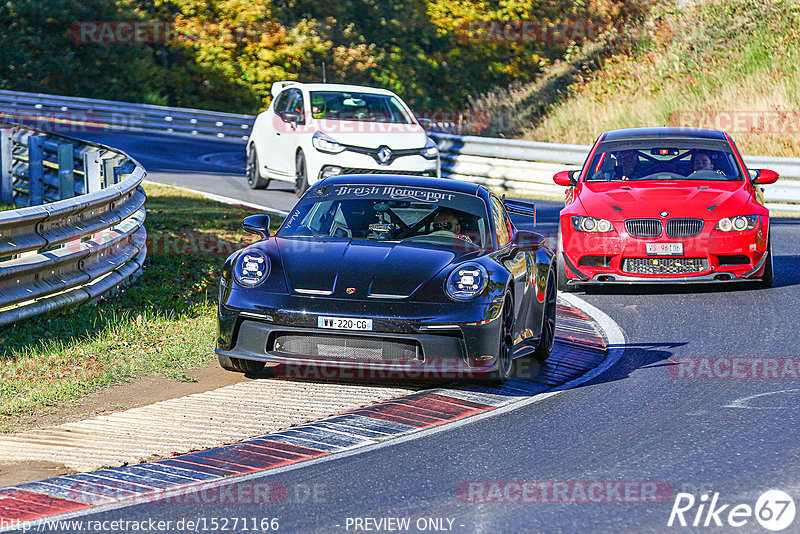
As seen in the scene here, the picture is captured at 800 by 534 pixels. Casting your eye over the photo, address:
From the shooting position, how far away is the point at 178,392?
820cm

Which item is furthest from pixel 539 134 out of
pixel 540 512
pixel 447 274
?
pixel 540 512

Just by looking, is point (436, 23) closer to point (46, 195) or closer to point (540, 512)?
point (46, 195)

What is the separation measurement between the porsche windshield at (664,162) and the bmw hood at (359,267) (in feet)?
16.9

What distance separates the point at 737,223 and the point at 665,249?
791 millimetres

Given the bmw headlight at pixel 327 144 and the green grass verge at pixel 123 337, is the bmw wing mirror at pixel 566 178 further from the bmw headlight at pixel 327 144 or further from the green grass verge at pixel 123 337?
the bmw headlight at pixel 327 144

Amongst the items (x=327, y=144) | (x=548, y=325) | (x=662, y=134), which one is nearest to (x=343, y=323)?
(x=548, y=325)

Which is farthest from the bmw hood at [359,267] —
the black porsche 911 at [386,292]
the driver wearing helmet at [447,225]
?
the driver wearing helmet at [447,225]

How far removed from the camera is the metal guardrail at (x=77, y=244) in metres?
9.43

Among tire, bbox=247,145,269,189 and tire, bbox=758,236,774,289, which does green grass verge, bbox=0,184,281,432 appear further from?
tire, bbox=247,145,269,189

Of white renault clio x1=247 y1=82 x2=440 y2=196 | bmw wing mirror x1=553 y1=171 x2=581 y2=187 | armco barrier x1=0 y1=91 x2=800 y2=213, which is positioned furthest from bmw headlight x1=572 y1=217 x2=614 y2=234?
armco barrier x1=0 y1=91 x2=800 y2=213

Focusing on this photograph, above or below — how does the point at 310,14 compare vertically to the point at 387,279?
above

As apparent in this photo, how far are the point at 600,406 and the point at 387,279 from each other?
1.60 metres

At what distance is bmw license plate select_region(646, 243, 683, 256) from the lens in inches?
482

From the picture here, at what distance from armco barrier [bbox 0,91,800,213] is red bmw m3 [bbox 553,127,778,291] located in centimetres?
774
